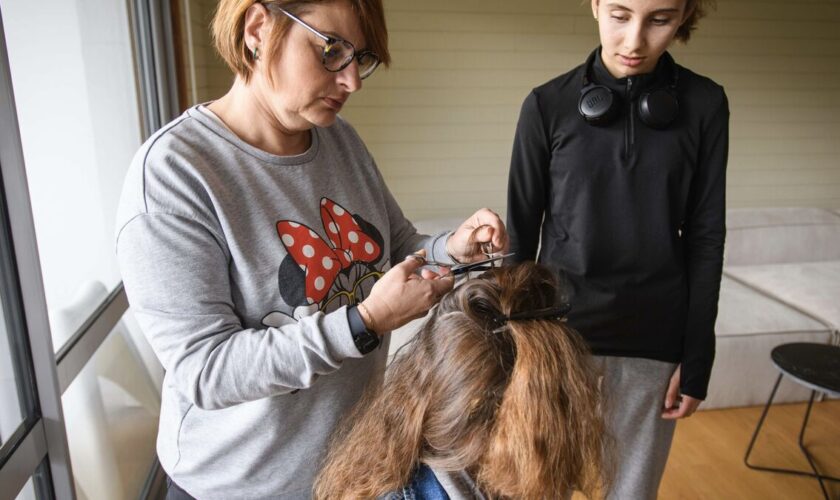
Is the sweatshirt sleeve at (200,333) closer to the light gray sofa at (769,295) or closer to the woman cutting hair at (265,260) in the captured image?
the woman cutting hair at (265,260)

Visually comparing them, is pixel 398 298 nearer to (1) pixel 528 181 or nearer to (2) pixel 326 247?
(2) pixel 326 247

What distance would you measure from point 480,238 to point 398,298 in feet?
1.10

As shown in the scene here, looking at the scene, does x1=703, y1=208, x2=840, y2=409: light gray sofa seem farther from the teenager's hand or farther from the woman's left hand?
the woman's left hand

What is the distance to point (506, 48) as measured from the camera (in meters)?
3.63

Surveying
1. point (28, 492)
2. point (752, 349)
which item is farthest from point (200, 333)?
point (752, 349)

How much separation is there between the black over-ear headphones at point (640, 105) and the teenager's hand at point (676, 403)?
61 cm

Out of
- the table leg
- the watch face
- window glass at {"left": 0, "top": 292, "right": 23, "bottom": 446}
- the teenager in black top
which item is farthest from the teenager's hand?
window glass at {"left": 0, "top": 292, "right": 23, "bottom": 446}

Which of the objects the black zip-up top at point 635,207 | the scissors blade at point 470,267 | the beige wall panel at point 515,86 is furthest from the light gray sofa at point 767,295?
the scissors blade at point 470,267

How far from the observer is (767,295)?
10.8ft

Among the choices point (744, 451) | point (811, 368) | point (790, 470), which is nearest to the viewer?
point (811, 368)

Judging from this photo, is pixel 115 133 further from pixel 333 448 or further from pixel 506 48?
pixel 506 48

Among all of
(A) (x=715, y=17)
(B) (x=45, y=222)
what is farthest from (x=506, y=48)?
(B) (x=45, y=222)

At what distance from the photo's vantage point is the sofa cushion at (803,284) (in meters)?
3.02

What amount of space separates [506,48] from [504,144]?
59cm
